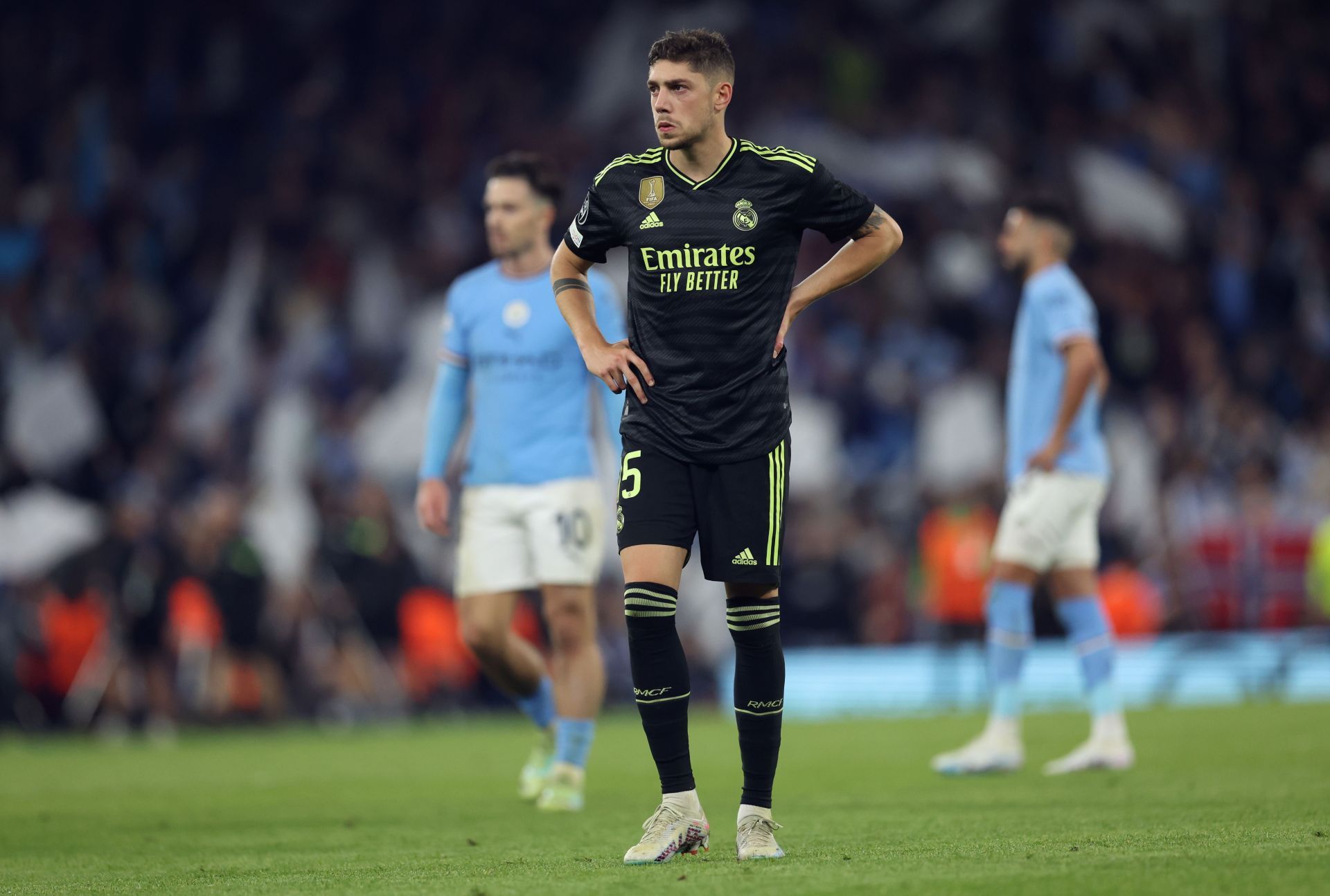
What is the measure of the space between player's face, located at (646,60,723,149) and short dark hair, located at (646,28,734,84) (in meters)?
0.02

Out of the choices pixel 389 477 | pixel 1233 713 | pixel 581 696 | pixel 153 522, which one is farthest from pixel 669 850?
pixel 389 477

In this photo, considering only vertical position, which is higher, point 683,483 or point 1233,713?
point 683,483

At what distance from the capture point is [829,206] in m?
5.41

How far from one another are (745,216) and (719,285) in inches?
8.8

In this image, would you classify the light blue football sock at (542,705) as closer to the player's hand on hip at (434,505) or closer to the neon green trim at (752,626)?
the player's hand on hip at (434,505)

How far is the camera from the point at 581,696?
7.67 meters

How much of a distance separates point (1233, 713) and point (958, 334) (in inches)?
292

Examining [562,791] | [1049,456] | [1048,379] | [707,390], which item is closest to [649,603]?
[707,390]

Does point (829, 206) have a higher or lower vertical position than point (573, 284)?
higher

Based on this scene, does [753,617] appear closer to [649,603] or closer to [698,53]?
[649,603]

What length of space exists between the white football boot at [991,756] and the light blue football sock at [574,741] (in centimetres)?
204

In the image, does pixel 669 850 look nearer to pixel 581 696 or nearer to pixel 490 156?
pixel 581 696

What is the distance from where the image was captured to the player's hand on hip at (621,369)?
5363mm

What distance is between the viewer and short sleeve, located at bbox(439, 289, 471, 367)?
8.14 m
